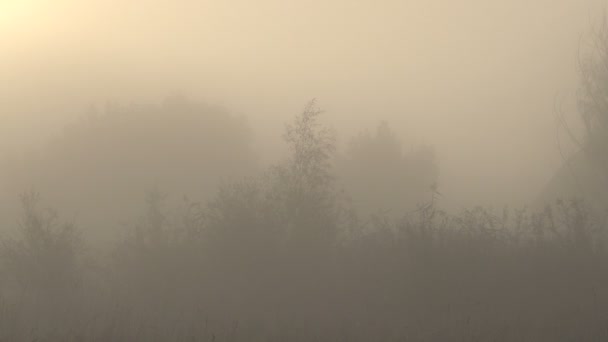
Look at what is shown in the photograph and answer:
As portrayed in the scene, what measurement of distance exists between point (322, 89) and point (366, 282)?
13141 centimetres

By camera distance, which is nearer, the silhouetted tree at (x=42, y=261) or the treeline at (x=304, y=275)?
the treeline at (x=304, y=275)

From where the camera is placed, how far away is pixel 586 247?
640 inches

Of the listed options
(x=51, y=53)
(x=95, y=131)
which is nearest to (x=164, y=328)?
(x=95, y=131)

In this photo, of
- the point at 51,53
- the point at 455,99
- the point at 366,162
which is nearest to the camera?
the point at 366,162

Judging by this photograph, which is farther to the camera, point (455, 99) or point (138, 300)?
point (455, 99)

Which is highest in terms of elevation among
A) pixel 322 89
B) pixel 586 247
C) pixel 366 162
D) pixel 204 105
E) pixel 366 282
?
pixel 322 89

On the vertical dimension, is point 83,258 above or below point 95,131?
below

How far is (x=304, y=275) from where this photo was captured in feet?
56.1

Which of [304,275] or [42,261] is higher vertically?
[42,261]

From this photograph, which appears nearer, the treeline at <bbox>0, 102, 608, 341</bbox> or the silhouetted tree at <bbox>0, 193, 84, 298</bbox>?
the treeline at <bbox>0, 102, 608, 341</bbox>

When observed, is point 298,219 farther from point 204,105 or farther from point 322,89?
point 322,89

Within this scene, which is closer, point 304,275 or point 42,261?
point 304,275

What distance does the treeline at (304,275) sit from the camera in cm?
1198

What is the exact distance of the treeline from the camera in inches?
472
